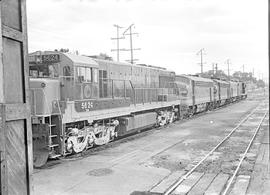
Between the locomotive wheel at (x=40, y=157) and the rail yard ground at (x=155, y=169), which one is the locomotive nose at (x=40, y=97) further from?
the rail yard ground at (x=155, y=169)

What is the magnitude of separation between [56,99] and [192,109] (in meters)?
19.7

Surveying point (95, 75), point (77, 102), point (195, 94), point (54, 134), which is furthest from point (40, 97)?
point (195, 94)

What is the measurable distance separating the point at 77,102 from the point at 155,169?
3496mm

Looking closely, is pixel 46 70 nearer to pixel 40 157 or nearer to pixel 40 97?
pixel 40 97

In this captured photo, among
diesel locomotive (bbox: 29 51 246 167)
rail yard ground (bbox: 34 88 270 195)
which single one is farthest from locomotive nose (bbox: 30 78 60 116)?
rail yard ground (bbox: 34 88 270 195)

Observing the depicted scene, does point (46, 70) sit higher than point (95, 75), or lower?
higher

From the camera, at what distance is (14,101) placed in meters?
3.99

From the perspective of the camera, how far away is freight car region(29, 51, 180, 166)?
10688 millimetres

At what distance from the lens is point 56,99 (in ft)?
37.3

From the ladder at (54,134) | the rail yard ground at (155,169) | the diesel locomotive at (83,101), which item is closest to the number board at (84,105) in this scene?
the diesel locomotive at (83,101)

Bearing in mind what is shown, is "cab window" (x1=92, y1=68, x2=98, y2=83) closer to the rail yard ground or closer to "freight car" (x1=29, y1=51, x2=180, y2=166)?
A: "freight car" (x1=29, y1=51, x2=180, y2=166)

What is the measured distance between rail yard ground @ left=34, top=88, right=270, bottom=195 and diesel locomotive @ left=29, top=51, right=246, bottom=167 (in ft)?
2.03

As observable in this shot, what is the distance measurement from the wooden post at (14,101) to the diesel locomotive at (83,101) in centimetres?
629

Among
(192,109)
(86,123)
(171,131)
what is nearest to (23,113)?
(86,123)
